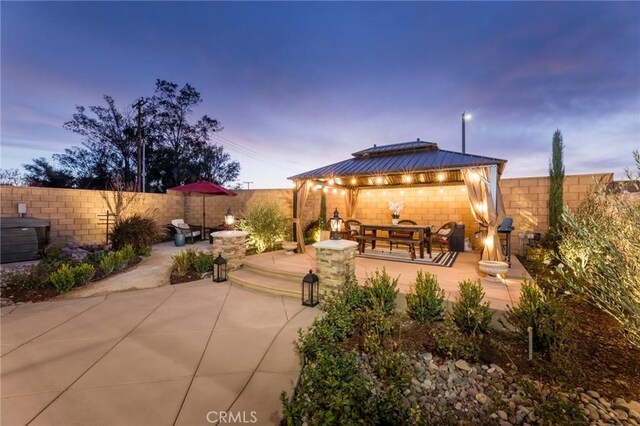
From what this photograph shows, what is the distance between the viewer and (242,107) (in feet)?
38.1

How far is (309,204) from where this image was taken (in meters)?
9.74

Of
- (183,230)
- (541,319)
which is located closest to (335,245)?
(541,319)

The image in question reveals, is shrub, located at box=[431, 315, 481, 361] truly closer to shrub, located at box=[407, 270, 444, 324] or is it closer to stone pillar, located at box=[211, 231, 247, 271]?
shrub, located at box=[407, 270, 444, 324]

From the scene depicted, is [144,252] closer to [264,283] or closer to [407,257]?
[264,283]

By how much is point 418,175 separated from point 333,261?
5.32m

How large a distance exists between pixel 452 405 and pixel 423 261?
4.52 meters

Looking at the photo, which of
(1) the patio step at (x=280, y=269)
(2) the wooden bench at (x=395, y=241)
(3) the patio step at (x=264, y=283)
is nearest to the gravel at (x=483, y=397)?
(3) the patio step at (x=264, y=283)

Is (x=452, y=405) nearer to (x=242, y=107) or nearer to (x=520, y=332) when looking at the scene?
(x=520, y=332)

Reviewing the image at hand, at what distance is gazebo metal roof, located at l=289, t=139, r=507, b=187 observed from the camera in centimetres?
578

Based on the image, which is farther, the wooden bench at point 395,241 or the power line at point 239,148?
the power line at point 239,148

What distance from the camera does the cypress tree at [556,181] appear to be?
21.9ft

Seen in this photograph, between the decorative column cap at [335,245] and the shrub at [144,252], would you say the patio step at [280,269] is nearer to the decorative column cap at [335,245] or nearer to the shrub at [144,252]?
the decorative column cap at [335,245]

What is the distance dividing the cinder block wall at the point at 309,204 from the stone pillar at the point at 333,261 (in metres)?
4.97

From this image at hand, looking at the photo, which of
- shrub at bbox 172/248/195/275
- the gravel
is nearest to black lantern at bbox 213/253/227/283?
shrub at bbox 172/248/195/275
